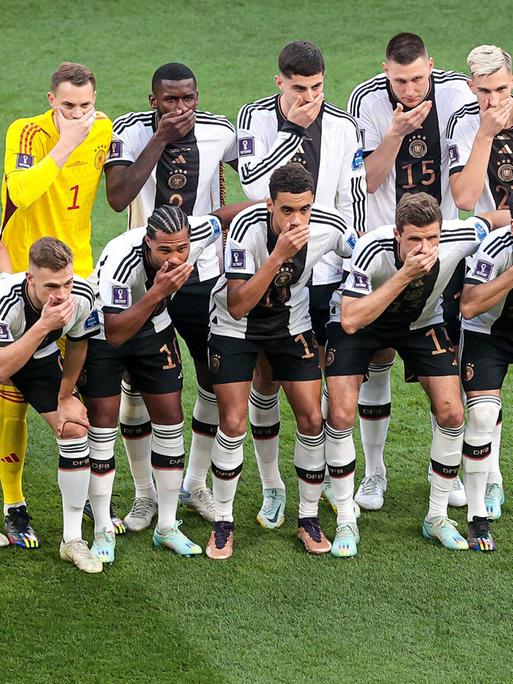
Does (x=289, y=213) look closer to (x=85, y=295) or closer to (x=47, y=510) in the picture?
(x=85, y=295)

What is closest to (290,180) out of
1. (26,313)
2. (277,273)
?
(277,273)

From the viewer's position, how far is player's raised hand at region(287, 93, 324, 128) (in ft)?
20.6

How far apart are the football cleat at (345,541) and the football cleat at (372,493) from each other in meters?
0.43

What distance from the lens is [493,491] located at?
22.0 ft

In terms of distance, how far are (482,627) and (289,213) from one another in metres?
2.08

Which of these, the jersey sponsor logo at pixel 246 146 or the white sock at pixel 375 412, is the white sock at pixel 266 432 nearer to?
the white sock at pixel 375 412

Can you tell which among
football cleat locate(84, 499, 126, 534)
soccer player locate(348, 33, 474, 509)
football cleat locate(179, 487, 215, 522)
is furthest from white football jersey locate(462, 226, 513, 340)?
football cleat locate(84, 499, 126, 534)

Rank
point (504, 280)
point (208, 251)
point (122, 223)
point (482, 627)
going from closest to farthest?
point (482, 627)
point (504, 280)
point (208, 251)
point (122, 223)

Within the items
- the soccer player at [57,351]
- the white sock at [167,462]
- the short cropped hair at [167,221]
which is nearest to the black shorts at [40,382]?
the soccer player at [57,351]

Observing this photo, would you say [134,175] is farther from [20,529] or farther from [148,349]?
[20,529]

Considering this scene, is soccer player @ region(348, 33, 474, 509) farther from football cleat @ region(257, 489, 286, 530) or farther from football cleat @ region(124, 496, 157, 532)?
football cleat @ region(124, 496, 157, 532)

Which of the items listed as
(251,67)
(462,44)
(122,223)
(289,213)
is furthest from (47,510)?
(462,44)

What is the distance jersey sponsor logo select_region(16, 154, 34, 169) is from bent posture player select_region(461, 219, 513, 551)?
7.30ft

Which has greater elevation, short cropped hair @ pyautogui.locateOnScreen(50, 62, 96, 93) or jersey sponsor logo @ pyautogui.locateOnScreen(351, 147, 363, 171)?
short cropped hair @ pyautogui.locateOnScreen(50, 62, 96, 93)
